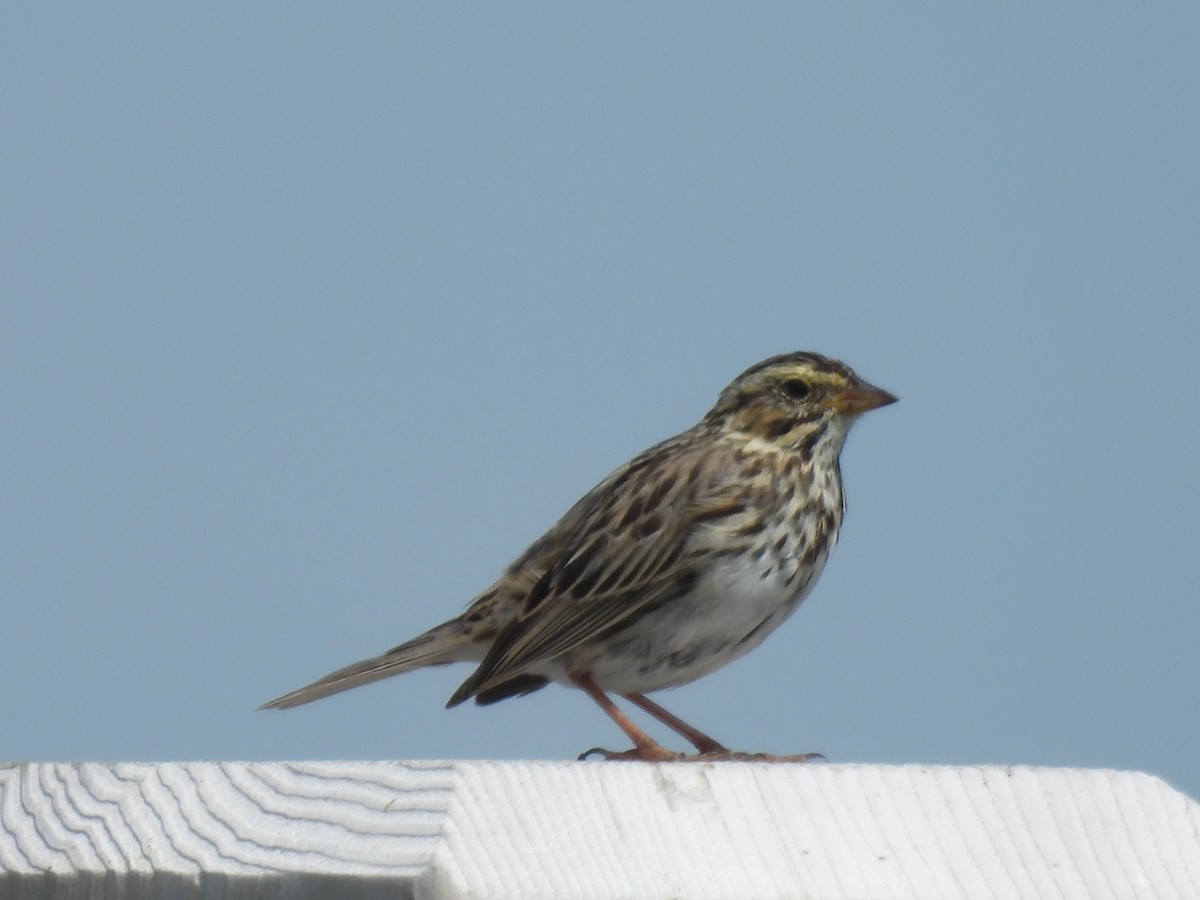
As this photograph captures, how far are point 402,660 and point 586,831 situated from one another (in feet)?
14.0

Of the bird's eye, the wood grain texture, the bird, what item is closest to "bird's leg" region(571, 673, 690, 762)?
the bird

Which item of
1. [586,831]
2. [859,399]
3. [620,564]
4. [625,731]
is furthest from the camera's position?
[859,399]

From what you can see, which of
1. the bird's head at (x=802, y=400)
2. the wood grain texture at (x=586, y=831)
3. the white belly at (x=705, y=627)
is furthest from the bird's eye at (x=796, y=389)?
the wood grain texture at (x=586, y=831)

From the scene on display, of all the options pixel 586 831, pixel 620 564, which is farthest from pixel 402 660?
pixel 586 831

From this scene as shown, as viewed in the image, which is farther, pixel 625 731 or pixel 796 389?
pixel 796 389

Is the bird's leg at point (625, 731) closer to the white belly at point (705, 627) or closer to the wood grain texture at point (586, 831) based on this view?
the white belly at point (705, 627)

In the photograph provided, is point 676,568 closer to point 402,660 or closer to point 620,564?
point 620,564

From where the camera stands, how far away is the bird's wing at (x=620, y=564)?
7195 millimetres

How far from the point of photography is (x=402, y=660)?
768 cm

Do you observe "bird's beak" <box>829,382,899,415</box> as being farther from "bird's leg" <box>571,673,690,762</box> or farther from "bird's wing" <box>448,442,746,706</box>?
"bird's leg" <box>571,673,690,762</box>

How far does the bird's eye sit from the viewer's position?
7.89 metres

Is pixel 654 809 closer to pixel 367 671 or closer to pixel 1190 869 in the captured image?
pixel 1190 869

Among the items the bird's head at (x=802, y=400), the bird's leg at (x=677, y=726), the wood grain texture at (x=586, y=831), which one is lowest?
the bird's leg at (x=677, y=726)

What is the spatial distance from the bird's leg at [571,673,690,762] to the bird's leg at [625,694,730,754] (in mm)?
292
